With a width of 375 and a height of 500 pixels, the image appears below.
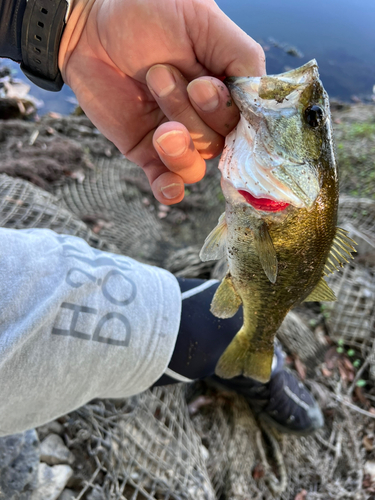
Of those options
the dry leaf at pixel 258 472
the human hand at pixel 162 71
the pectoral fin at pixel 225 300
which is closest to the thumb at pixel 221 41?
the human hand at pixel 162 71

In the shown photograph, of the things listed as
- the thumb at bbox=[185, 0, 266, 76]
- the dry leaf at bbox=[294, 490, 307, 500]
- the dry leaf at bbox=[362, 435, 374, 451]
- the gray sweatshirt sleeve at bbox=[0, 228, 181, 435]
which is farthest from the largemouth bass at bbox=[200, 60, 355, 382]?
the dry leaf at bbox=[362, 435, 374, 451]

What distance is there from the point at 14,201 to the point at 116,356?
4.96 ft

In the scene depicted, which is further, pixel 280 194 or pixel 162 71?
pixel 162 71

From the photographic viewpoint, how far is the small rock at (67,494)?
5.51 feet

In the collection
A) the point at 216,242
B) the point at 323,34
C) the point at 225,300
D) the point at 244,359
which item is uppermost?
the point at 323,34

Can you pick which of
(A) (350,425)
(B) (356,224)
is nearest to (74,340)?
(A) (350,425)

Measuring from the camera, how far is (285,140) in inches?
47.3

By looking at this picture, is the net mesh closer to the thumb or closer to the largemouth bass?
the largemouth bass

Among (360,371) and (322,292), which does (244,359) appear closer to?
Result: (322,292)

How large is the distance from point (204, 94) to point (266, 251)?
675 millimetres

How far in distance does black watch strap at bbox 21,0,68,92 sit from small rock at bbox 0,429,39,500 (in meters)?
1.84

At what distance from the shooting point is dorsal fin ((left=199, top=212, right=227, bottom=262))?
4.85 ft

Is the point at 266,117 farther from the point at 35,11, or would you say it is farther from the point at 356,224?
the point at 356,224

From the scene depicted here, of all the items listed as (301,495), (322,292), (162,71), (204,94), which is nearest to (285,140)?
(204,94)
